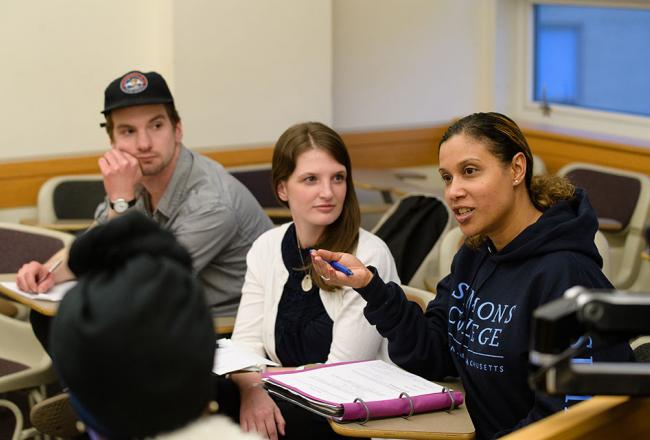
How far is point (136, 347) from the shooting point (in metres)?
1.02

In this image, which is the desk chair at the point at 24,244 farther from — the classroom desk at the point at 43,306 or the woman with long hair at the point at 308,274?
the woman with long hair at the point at 308,274

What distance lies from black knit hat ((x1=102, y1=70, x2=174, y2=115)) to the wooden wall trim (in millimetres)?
1563

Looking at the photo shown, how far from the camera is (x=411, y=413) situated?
215cm

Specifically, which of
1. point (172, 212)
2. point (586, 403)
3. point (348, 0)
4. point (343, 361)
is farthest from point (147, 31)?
point (586, 403)

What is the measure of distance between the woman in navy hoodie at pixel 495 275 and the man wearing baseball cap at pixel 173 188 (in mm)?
986

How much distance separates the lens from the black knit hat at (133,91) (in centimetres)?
329

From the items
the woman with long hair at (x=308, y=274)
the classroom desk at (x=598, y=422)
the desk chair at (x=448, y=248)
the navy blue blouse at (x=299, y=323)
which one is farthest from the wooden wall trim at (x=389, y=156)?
the classroom desk at (x=598, y=422)

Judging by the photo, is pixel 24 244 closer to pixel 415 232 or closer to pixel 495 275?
pixel 415 232

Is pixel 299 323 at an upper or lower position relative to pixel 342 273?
lower

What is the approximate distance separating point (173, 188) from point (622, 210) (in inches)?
86.4

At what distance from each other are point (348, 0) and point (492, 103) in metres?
1.11

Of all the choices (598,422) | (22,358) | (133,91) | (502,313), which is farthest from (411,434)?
(22,358)

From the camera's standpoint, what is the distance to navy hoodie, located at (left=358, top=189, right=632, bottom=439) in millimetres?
2119

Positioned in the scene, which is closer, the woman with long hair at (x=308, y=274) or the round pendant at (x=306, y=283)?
the woman with long hair at (x=308, y=274)
